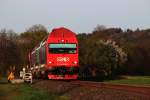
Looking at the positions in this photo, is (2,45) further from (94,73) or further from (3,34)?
(94,73)

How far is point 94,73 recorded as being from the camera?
7088 centimetres

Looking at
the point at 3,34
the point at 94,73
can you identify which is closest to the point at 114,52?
the point at 94,73

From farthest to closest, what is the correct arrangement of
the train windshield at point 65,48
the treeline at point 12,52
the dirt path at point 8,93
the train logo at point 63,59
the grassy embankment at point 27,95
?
the treeline at point 12,52 → the train windshield at point 65,48 → the train logo at point 63,59 → the dirt path at point 8,93 → the grassy embankment at point 27,95

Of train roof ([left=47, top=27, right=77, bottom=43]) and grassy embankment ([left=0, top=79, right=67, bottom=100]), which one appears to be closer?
grassy embankment ([left=0, top=79, right=67, bottom=100])

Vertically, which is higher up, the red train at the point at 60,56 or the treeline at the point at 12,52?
the treeline at the point at 12,52

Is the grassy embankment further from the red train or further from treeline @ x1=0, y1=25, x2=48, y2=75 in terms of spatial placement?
treeline @ x1=0, y1=25, x2=48, y2=75

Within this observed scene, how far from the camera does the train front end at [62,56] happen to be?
38844 millimetres

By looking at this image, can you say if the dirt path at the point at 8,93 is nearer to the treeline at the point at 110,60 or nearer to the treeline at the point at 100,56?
the treeline at the point at 100,56

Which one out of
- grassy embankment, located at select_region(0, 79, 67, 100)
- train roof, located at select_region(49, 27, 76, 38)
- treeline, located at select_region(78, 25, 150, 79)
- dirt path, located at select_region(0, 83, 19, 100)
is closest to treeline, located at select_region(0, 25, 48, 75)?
treeline, located at select_region(78, 25, 150, 79)

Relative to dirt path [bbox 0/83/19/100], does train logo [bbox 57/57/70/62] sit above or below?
above

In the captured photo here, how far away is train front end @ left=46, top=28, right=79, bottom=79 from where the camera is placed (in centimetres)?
3884

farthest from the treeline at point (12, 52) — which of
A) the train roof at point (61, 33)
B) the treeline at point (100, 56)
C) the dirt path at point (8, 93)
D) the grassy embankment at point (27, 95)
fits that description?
the grassy embankment at point (27, 95)

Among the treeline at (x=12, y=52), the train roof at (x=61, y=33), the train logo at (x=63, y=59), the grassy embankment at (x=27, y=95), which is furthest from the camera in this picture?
the treeline at (x=12, y=52)

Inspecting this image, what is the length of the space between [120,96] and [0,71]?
265 feet
